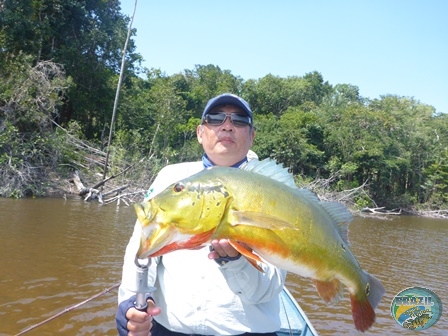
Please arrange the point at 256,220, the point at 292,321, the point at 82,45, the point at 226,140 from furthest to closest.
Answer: the point at 82,45 → the point at 292,321 → the point at 226,140 → the point at 256,220

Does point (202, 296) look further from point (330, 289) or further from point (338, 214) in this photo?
point (338, 214)

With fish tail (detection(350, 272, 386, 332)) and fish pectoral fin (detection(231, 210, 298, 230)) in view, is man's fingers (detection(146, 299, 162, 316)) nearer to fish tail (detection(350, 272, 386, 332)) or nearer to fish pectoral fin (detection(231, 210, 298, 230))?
fish pectoral fin (detection(231, 210, 298, 230))

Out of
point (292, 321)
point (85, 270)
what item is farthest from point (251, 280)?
point (85, 270)

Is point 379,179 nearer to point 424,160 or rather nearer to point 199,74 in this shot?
point 424,160

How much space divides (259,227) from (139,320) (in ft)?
2.66

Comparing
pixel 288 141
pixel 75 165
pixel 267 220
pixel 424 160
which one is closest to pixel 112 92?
pixel 75 165

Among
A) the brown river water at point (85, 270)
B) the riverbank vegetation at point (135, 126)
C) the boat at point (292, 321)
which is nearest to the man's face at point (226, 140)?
the boat at point (292, 321)

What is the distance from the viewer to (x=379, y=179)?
3338cm

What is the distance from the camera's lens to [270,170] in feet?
6.12

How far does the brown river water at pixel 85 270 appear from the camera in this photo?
576 centimetres

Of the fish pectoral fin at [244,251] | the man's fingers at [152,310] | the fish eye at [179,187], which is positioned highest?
the fish eye at [179,187]

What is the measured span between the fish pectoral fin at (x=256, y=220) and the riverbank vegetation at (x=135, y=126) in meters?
16.2

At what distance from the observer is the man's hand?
6.14 feet

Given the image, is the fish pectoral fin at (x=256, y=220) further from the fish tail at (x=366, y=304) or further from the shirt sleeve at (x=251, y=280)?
the fish tail at (x=366, y=304)
